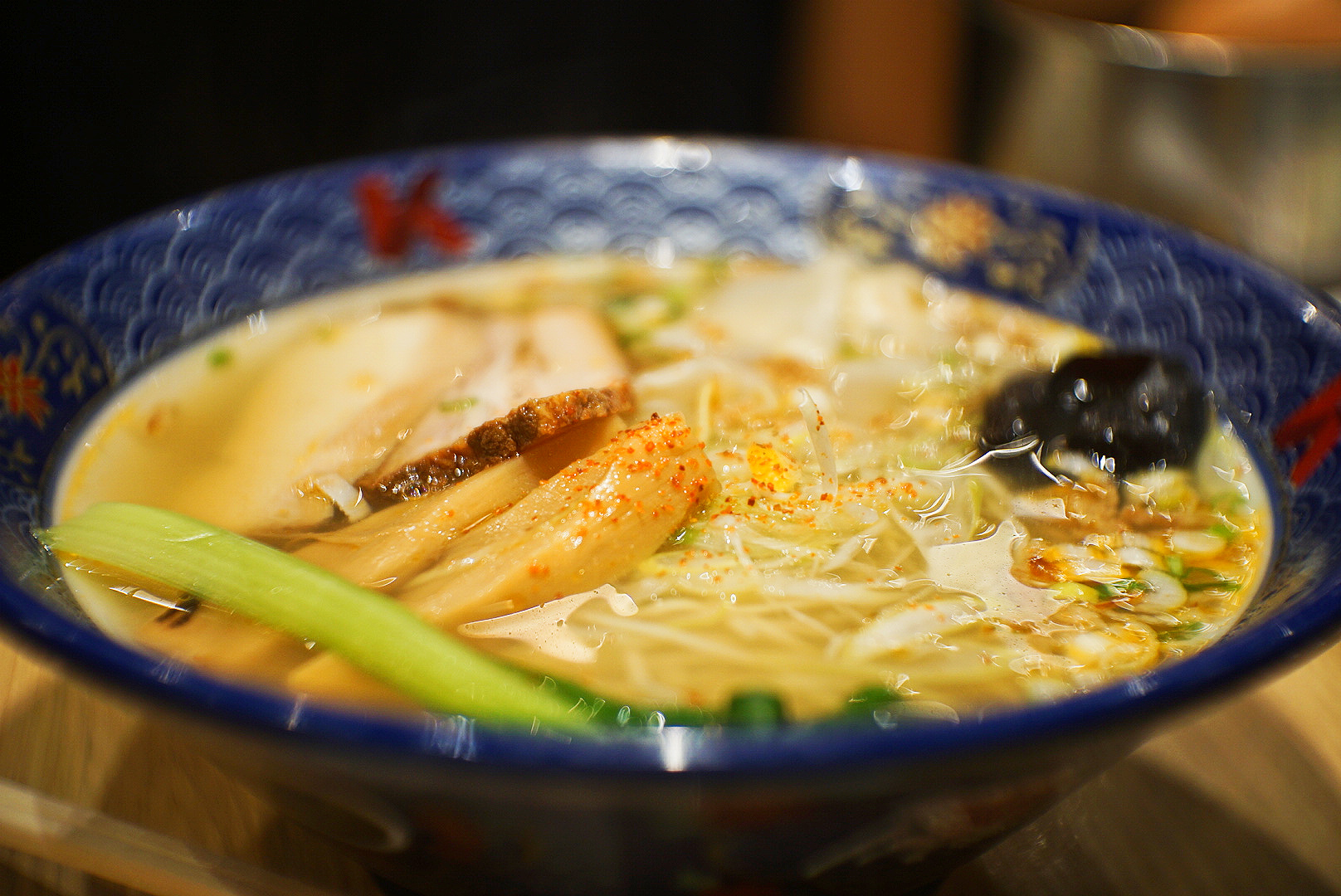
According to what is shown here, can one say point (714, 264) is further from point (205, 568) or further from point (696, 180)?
point (205, 568)

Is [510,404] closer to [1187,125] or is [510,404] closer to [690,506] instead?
[690,506]

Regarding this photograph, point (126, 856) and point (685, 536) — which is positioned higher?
point (685, 536)

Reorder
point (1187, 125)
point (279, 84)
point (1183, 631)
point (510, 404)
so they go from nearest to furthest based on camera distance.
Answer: point (1183, 631) → point (510, 404) → point (1187, 125) → point (279, 84)

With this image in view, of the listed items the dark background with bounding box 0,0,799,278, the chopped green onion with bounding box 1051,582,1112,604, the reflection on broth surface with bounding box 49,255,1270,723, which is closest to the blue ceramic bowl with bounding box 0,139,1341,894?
the reflection on broth surface with bounding box 49,255,1270,723

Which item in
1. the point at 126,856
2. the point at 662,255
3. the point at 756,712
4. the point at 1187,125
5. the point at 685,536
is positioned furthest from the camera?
the point at 1187,125

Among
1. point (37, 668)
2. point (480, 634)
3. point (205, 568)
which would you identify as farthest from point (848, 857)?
point (37, 668)

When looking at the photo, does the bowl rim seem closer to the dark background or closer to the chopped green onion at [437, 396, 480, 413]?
the chopped green onion at [437, 396, 480, 413]

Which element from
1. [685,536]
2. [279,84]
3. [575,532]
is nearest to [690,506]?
[685,536]
